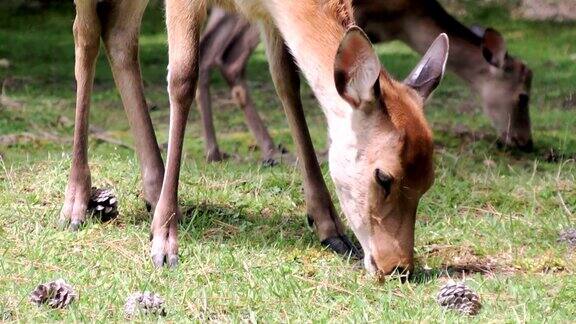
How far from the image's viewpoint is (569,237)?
5578mm

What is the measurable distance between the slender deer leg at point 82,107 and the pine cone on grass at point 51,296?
1389 millimetres

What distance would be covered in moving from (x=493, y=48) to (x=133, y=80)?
4651mm

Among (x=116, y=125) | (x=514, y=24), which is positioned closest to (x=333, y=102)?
(x=116, y=125)

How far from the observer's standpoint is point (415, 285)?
4820 mm

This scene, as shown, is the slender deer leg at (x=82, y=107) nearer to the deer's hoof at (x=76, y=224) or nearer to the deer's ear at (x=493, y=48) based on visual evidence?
the deer's hoof at (x=76, y=224)

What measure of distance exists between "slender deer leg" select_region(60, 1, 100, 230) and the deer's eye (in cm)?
157

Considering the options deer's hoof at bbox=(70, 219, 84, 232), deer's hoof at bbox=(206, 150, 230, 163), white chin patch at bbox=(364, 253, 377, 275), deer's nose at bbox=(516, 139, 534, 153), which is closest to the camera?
white chin patch at bbox=(364, 253, 377, 275)

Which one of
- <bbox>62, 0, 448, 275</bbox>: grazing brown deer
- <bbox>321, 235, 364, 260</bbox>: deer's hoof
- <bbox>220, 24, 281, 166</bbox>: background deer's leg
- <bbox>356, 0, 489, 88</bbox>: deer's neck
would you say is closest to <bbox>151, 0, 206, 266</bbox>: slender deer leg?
<bbox>62, 0, 448, 275</bbox>: grazing brown deer

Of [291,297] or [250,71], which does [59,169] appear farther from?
[250,71]

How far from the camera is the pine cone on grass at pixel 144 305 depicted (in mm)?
4266

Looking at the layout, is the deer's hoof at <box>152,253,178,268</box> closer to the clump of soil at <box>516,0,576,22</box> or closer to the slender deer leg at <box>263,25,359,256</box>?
the slender deer leg at <box>263,25,359,256</box>

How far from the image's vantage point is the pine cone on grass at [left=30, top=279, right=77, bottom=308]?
14.3 feet

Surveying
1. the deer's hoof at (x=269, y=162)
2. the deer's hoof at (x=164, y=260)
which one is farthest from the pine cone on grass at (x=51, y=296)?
the deer's hoof at (x=269, y=162)

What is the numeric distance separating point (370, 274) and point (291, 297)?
0.50m
